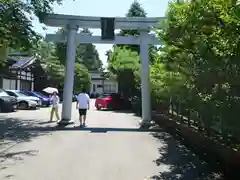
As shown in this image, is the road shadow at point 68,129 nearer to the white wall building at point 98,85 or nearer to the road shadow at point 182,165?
the road shadow at point 182,165

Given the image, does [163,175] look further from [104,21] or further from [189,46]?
Answer: [104,21]

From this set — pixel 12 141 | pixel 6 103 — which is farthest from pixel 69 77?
pixel 6 103

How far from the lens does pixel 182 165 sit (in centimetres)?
932

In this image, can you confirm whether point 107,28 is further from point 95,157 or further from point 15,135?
point 95,157

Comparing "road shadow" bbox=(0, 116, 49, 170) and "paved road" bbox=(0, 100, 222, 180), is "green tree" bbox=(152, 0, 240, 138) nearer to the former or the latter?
"paved road" bbox=(0, 100, 222, 180)

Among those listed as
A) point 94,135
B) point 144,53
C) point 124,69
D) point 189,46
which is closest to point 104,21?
point 144,53

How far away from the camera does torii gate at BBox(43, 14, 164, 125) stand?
1844 centimetres

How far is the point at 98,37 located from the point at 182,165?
10.8m

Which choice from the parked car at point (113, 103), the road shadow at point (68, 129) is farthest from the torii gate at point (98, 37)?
the parked car at point (113, 103)

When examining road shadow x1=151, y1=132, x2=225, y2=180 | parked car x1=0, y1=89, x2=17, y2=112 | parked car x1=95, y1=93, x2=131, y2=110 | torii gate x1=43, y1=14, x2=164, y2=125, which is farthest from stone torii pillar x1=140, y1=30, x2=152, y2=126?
parked car x1=95, y1=93, x2=131, y2=110

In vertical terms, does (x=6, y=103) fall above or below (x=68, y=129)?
above

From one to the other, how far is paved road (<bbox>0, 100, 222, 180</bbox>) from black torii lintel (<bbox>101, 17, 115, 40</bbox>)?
17.2ft

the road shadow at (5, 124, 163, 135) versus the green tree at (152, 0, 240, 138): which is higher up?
the green tree at (152, 0, 240, 138)

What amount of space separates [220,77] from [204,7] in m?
1.43
